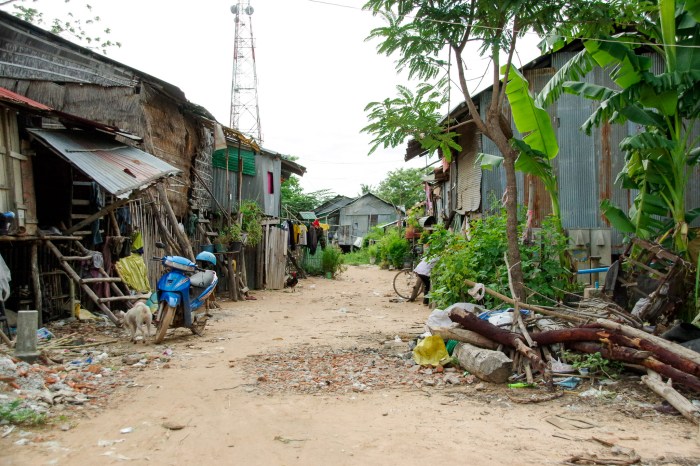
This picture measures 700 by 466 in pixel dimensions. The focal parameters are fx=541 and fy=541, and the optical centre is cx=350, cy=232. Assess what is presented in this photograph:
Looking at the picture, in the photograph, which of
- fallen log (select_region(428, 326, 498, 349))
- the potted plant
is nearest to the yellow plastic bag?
fallen log (select_region(428, 326, 498, 349))

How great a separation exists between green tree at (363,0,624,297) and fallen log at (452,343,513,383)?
164 centimetres

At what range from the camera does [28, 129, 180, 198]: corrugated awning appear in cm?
820

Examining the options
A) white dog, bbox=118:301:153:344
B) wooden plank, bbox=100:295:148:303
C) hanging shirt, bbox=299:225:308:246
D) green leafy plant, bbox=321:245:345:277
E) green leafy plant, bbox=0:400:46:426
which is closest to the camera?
green leafy plant, bbox=0:400:46:426

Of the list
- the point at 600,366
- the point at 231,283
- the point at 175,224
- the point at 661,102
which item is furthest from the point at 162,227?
the point at 661,102

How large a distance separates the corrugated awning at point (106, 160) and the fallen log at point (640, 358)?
6556mm

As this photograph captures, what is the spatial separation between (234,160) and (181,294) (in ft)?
31.7

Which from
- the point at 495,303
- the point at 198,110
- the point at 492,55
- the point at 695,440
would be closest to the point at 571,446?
the point at 695,440

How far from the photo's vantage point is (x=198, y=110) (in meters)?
13.9

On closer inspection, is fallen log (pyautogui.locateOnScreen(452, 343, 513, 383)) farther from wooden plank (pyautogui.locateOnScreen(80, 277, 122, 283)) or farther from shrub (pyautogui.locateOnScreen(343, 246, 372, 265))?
shrub (pyautogui.locateOnScreen(343, 246, 372, 265))

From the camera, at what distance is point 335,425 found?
4.32 metres

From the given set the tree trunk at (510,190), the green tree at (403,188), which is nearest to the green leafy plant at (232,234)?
the tree trunk at (510,190)

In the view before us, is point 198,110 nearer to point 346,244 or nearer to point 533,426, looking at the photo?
point 533,426

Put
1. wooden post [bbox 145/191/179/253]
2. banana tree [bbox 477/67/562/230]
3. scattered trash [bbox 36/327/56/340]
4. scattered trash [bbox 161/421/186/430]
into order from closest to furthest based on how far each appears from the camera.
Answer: scattered trash [bbox 161/421/186/430], scattered trash [bbox 36/327/56/340], banana tree [bbox 477/67/562/230], wooden post [bbox 145/191/179/253]

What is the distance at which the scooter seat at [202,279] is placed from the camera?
330 inches
